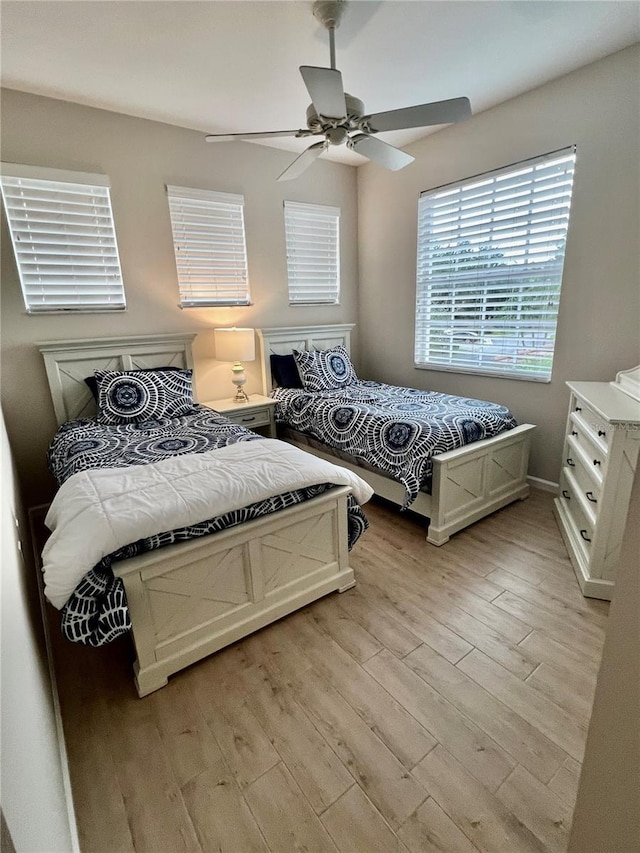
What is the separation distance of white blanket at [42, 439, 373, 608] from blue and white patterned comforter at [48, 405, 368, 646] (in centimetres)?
6

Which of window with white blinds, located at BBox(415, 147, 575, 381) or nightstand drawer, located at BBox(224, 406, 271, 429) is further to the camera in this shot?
nightstand drawer, located at BBox(224, 406, 271, 429)

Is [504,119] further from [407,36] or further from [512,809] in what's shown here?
[512,809]

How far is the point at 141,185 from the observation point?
119 inches

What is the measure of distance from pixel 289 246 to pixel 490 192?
1.80 metres

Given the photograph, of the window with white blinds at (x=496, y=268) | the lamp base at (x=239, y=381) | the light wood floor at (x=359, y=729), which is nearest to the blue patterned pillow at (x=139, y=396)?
the lamp base at (x=239, y=381)

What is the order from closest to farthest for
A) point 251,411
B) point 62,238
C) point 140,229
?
point 62,238 → point 140,229 → point 251,411

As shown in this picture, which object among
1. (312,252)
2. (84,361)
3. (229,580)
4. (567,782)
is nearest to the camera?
(567,782)

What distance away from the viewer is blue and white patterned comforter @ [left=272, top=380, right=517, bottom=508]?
2432 mm

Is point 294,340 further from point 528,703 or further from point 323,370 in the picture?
point 528,703

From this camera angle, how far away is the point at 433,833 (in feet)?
3.64

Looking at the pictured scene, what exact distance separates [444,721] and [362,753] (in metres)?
0.32

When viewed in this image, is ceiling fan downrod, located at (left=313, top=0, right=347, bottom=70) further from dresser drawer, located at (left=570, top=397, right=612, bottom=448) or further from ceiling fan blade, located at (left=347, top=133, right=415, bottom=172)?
dresser drawer, located at (left=570, top=397, right=612, bottom=448)

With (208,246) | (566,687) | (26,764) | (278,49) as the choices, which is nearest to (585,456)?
(566,687)

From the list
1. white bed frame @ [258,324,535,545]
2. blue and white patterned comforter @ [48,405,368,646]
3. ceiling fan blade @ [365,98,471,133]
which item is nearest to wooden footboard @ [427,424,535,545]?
white bed frame @ [258,324,535,545]
